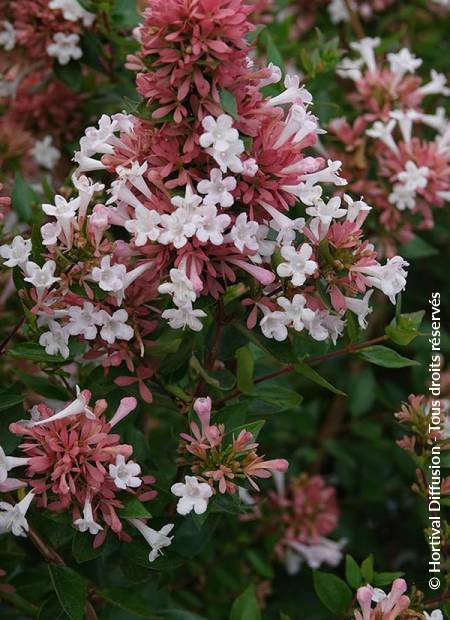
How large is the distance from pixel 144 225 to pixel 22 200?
65 cm

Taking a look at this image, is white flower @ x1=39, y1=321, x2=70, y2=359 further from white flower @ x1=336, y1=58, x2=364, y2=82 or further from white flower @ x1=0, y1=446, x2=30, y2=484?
white flower @ x1=336, y1=58, x2=364, y2=82

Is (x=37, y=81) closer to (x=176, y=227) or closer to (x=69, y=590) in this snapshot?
(x=176, y=227)

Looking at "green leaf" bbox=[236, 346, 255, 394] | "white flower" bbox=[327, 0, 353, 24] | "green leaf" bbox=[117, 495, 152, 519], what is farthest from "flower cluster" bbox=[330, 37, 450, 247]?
"green leaf" bbox=[117, 495, 152, 519]

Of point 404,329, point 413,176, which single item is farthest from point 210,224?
point 413,176

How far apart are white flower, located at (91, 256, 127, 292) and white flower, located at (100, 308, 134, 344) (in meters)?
0.06

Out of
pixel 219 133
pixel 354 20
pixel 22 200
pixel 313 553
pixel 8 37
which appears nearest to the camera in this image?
pixel 219 133

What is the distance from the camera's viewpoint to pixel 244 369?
5.25 feet

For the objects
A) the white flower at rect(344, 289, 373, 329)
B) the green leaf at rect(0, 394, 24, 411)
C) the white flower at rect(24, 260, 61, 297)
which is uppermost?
the white flower at rect(24, 260, 61, 297)

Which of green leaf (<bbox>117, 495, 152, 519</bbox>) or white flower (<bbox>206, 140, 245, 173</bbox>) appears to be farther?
green leaf (<bbox>117, 495, 152, 519</bbox>)

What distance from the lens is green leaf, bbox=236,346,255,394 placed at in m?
1.58

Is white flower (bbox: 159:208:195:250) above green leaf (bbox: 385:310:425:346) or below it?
above

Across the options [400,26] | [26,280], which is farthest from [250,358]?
[400,26]

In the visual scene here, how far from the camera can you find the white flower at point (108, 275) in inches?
53.4

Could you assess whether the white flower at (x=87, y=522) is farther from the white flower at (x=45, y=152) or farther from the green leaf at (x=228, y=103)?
the white flower at (x=45, y=152)
